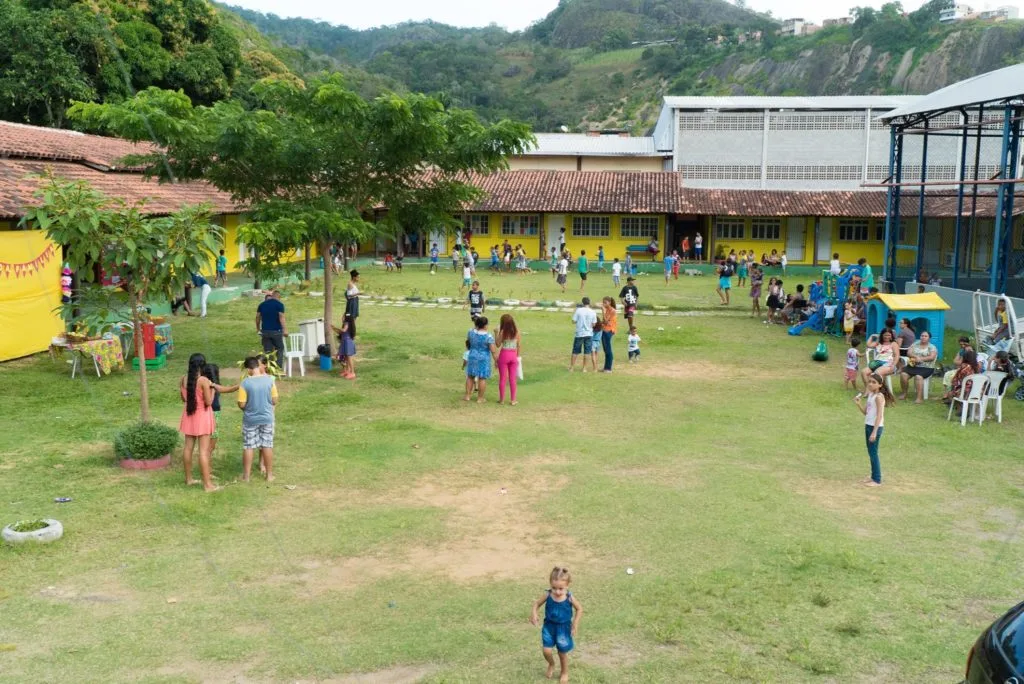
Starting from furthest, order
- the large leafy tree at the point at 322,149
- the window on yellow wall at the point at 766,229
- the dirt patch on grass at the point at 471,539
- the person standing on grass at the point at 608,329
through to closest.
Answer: the window on yellow wall at the point at 766,229, the person standing on grass at the point at 608,329, the large leafy tree at the point at 322,149, the dirt patch on grass at the point at 471,539

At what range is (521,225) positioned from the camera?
143 ft

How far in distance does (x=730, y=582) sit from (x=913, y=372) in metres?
8.69

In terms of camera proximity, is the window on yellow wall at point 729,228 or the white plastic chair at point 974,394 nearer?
the white plastic chair at point 974,394

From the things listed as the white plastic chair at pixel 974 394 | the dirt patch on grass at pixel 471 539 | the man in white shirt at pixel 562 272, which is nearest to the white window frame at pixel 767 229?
the man in white shirt at pixel 562 272

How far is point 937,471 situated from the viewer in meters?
11.5

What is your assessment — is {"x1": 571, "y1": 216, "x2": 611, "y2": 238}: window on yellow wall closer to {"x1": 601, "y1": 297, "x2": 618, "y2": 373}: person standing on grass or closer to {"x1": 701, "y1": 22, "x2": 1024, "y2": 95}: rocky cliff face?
{"x1": 601, "y1": 297, "x2": 618, "y2": 373}: person standing on grass

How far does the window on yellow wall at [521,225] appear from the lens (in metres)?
43.4

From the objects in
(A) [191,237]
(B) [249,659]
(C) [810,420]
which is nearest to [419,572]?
(B) [249,659]

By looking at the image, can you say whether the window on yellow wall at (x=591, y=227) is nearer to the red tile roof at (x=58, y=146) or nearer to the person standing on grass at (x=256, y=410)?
the red tile roof at (x=58, y=146)

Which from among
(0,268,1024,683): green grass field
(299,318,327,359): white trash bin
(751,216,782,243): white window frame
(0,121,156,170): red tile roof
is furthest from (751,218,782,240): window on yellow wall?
(299,318,327,359): white trash bin

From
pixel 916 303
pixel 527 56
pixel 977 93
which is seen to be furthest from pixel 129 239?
pixel 527 56

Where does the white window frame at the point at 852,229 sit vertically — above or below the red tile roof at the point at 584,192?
below

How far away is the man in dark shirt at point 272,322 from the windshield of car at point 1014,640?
1281cm

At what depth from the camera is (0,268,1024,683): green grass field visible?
6.83 metres
